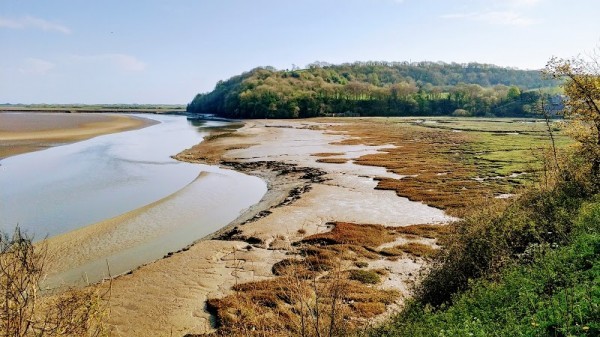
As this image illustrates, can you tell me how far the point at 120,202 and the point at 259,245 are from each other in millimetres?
16200

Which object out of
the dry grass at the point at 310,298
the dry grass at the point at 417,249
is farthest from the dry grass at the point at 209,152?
the dry grass at the point at 417,249

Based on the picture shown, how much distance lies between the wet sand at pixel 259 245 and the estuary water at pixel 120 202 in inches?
92.4

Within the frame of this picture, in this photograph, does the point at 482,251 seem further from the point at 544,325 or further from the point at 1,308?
the point at 1,308

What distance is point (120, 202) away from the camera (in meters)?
33.1

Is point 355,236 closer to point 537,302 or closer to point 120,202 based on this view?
point 537,302

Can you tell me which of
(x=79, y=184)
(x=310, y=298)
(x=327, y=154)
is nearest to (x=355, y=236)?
(x=310, y=298)

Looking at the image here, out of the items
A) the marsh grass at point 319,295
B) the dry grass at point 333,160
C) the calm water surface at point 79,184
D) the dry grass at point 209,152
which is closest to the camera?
the marsh grass at point 319,295

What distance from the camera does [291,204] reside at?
102ft

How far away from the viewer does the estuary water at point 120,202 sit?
78.5 feet

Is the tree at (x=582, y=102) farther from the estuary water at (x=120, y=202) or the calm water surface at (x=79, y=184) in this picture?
the calm water surface at (x=79, y=184)

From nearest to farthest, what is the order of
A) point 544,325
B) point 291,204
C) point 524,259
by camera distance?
point 544,325, point 524,259, point 291,204

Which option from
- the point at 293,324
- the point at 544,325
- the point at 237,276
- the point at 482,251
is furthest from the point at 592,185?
the point at 237,276

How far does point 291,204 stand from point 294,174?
12.9 metres

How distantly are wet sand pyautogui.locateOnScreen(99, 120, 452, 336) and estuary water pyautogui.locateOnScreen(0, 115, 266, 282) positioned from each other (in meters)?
2.35
